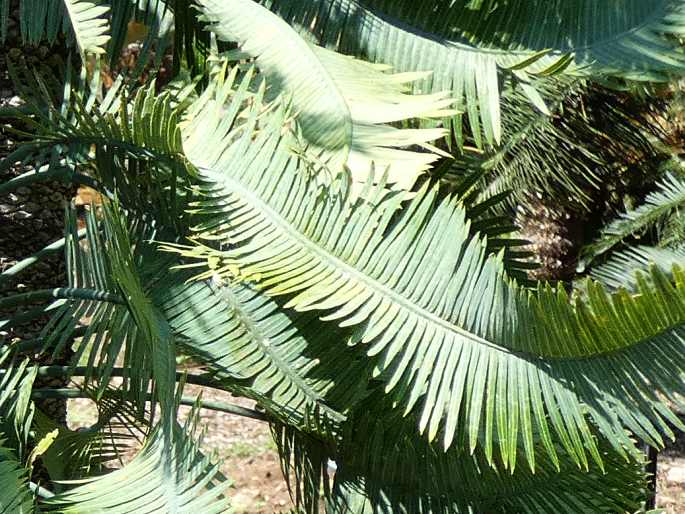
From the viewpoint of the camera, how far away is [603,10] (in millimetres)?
1658

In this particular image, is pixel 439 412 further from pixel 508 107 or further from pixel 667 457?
pixel 667 457

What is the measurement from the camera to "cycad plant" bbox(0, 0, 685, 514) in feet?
3.72

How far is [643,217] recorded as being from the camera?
3.38 m

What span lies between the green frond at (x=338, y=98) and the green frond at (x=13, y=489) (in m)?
0.62

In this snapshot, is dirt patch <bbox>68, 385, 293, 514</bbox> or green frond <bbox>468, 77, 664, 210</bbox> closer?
green frond <bbox>468, 77, 664, 210</bbox>

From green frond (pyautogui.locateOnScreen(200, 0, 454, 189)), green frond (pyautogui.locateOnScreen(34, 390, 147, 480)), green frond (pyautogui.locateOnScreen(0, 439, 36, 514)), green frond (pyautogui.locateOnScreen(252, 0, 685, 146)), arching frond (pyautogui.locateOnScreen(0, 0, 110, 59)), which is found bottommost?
green frond (pyautogui.locateOnScreen(34, 390, 147, 480))

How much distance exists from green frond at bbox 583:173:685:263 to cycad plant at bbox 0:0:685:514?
5.48 feet

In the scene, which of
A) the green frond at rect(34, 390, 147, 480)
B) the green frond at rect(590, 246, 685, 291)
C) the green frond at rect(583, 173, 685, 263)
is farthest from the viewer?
the green frond at rect(583, 173, 685, 263)

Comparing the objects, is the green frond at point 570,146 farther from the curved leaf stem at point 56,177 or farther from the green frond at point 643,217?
the curved leaf stem at point 56,177

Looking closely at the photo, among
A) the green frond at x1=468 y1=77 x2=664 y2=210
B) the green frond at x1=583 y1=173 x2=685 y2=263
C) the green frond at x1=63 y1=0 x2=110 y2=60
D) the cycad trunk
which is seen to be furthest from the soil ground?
the green frond at x1=63 y1=0 x2=110 y2=60

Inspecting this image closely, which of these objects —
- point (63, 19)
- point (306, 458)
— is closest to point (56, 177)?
point (63, 19)

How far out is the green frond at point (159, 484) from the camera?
1.19m

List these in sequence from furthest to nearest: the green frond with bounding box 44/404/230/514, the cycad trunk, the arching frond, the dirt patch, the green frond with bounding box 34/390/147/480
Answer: the dirt patch → the cycad trunk → the green frond with bounding box 34/390/147/480 → the arching frond → the green frond with bounding box 44/404/230/514

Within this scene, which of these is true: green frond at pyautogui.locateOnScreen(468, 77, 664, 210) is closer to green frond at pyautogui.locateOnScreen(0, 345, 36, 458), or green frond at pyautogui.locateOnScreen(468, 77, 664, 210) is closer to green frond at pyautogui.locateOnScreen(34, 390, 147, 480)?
green frond at pyautogui.locateOnScreen(34, 390, 147, 480)
